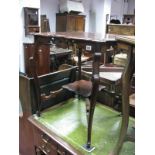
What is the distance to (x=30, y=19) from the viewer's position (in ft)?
13.3

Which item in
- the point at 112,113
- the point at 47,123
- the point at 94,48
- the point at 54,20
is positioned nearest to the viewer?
the point at 94,48

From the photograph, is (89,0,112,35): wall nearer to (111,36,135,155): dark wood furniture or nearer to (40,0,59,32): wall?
(40,0,59,32): wall

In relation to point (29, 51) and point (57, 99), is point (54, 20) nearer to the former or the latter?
point (29, 51)

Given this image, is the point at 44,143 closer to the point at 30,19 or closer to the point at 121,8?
the point at 30,19

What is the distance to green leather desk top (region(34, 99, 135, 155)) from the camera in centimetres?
146

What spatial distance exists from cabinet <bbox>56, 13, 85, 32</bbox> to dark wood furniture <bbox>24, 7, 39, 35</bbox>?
4.84 ft

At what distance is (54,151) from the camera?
5.18 ft

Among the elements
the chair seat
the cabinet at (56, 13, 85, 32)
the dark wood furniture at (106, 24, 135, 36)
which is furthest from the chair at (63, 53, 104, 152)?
the cabinet at (56, 13, 85, 32)

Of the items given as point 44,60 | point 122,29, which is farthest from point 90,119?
point 44,60

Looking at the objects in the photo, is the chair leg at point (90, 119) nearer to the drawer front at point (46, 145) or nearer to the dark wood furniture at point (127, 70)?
the drawer front at point (46, 145)

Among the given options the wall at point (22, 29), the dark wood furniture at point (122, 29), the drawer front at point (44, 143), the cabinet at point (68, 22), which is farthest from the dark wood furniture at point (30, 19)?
the drawer front at point (44, 143)
